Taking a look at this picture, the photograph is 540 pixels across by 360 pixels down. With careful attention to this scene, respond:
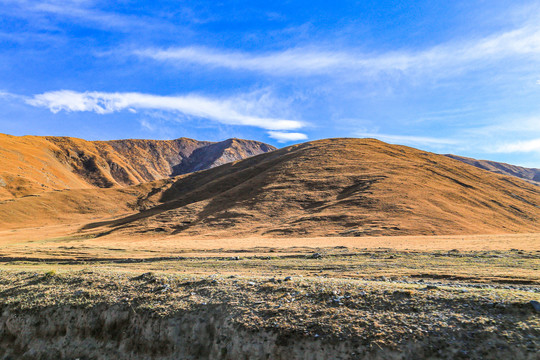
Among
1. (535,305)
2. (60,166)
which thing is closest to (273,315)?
(535,305)

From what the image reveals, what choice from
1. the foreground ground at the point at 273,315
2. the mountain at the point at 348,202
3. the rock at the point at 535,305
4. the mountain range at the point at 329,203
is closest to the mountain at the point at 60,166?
the mountain range at the point at 329,203

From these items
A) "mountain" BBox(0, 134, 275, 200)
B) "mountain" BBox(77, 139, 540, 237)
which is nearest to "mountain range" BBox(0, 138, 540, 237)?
"mountain" BBox(77, 139, 540, 237)

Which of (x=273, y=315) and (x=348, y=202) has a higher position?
(x=348, y=202)

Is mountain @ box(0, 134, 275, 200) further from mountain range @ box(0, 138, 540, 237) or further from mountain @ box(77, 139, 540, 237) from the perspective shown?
mountain @ box(77, 139, 540, 237)

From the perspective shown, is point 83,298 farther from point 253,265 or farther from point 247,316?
point 253,265

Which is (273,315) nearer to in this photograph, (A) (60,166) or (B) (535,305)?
(B) (535,305)

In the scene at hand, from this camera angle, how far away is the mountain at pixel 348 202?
4228 cm

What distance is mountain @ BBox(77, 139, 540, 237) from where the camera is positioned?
42.3 m

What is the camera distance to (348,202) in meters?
49.4

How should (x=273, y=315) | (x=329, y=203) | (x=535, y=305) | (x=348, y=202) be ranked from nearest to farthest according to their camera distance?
(x=535, y=305) < (x=273, y=315) < (x=348, y=202) < (x=329, y=203)

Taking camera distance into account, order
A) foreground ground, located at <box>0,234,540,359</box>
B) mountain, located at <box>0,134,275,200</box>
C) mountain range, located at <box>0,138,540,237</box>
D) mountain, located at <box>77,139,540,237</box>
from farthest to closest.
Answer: mountain, located at <box>0,134,275,200</box> → mountain range, located at <box>0,138,540,237</box> → mountain, located at <box>77,139,540,237</box> → foreground ground, located at <box>0,234,540,359</box>

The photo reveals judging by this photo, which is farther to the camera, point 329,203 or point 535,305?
point 329,203

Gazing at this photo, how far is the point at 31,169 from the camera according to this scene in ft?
374

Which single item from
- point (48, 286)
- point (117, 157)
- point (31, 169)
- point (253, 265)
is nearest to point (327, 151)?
point (253, 265)
